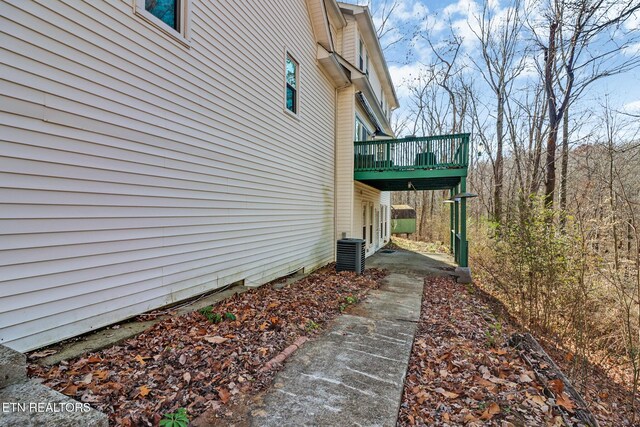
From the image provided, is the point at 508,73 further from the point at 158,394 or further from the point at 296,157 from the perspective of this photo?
the point at 158,394

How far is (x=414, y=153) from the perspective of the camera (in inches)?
394

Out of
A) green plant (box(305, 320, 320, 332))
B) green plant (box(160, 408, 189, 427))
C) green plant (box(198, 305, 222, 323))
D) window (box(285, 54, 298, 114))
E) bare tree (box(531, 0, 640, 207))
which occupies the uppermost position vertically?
bare tree (box(531, 0, 640, 207))

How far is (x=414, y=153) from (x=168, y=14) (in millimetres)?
7813

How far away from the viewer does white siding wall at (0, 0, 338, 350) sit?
262cm

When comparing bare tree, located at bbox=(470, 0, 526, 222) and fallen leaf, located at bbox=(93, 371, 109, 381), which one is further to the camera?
bare tree, located at bbox=(470, 0, 526, 222)

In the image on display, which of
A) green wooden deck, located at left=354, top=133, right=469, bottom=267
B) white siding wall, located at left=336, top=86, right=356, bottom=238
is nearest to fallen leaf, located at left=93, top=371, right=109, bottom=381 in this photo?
white siding wall, located at left=336, top=86, right=356, bottom=238

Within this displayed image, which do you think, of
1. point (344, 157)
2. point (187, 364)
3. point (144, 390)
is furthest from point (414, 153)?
point (144, 390)

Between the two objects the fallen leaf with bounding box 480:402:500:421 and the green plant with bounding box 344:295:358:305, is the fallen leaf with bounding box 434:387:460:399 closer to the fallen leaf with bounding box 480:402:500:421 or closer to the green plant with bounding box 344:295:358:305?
the fallen leaf with bounding box 480:402:500:421

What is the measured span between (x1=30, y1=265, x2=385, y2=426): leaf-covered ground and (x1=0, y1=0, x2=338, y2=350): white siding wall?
0.53 metres

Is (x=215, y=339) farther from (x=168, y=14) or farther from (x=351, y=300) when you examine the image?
(x=168, y=14)

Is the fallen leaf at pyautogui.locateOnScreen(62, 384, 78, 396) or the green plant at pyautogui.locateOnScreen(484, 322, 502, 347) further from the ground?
the fallen leaf at pyautogui.locateOnScreen(62, 384, 78, 396)

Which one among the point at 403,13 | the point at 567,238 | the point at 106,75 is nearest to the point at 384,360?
the point at 106,75

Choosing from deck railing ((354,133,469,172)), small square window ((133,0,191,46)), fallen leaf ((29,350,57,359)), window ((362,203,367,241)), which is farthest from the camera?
window ((362,203,367,241))

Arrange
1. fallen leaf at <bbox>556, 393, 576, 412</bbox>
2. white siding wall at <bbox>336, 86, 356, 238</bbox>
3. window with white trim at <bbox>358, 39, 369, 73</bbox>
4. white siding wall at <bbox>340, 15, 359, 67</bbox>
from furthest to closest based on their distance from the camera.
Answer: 1. window with white trim at <bbox>358, 39, 369, 73</bbox>
2. white siding wall at <bbox>340, 15, 359, 67</bbox>
3. white siding wall at <bbox>336, 86, 356, 238</bbox>
4. fallen leaf at <bbox>556, 393, 576, 412</bbox>
